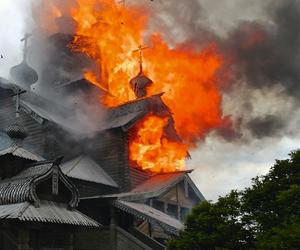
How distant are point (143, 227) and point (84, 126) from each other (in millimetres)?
7568

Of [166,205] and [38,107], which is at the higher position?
[38,107]

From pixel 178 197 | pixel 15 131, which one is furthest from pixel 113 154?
pixel 15 131

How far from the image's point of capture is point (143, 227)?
990 inches

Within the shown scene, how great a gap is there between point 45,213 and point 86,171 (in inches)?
340

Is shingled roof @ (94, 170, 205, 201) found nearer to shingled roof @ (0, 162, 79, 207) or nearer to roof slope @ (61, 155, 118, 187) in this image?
roof slope @ (61, 155, 118, 187)

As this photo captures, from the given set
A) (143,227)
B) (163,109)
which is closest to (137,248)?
(143,227)

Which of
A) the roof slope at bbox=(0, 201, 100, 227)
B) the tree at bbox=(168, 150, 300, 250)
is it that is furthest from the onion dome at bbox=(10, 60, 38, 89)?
the tree at bbox=(168, 150, 300, 250)

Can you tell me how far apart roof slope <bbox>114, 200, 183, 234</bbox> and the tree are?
596cm

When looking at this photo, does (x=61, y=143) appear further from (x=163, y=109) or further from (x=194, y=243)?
(x=194, y=243)

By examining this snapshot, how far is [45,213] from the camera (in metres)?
15.7

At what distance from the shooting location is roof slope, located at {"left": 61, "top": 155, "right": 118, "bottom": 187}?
76.0ft

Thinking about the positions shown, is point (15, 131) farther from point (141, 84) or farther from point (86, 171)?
point (141, 84)

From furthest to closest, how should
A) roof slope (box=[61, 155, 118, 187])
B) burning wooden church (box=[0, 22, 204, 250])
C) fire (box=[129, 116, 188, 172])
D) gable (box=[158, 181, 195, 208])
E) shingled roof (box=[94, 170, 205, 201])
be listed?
fire (box=[129, 116, 188, 172]) < gable (box=[158, 181, 195, 208]) < roof slope (box=[61, 155, 118, 187]) < shingled roof (box=[94, 170, 205, 201]) < burning wooden church (box=[0, 22, 204, 250])

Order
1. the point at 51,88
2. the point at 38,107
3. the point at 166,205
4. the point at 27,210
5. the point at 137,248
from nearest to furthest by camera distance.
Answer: the point at 27,210 < the point at 137,248 < the point at 166,205 < the point at 38,107 < the point at 51,88
